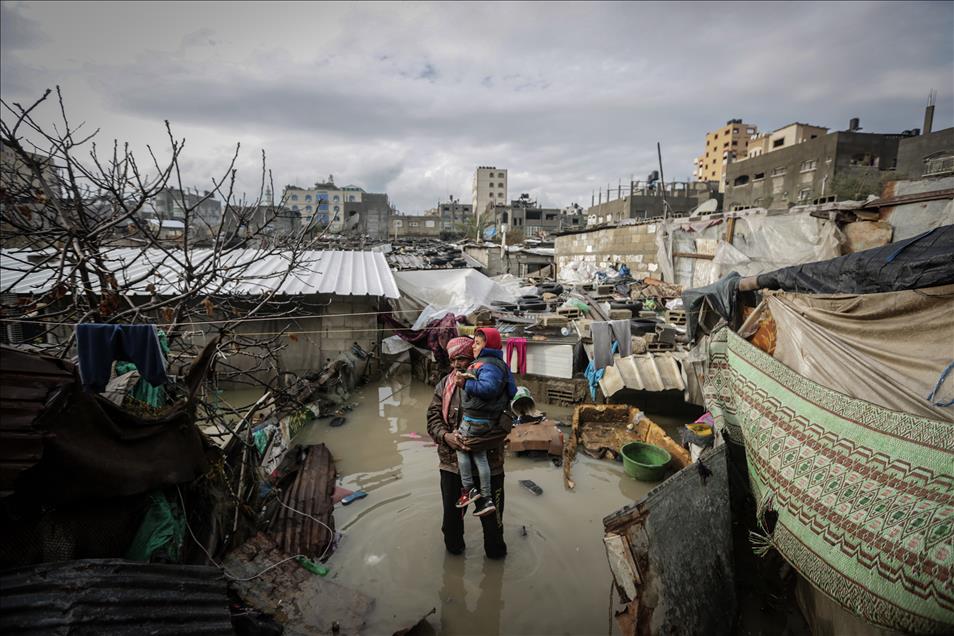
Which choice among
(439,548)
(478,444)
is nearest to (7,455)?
(478,444)

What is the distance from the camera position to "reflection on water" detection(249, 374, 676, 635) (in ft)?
12.1

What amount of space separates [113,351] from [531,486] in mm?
4816

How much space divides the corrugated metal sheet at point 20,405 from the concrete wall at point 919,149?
2696 cm

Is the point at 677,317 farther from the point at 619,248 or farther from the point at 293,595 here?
the point at 293,595

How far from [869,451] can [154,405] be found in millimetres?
4981

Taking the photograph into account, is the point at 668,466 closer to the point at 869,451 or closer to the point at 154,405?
the point at 869,451

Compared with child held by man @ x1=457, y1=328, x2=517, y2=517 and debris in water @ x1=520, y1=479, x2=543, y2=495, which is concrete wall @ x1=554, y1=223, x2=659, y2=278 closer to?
debris in water @ x1=520, y1=479, x2=543, y2=495

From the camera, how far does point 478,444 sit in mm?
3621

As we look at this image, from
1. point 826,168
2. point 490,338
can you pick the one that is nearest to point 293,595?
point 490,338

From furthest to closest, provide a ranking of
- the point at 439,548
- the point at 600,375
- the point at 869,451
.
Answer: the point at 600,375 → the point at 439,548 → the point at 869,451

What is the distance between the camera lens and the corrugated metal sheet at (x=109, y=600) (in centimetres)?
193

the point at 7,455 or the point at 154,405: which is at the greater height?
the point at 7,455

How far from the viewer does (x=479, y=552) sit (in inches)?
171

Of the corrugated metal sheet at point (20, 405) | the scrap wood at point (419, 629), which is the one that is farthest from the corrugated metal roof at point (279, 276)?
the scrap wood at point (419, 629)
